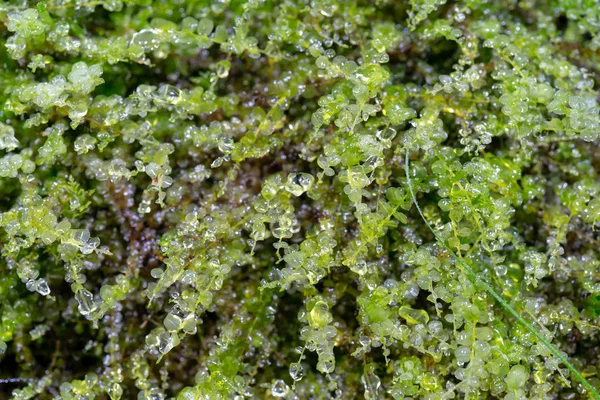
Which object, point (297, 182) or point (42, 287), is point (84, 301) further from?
point (297, 182)

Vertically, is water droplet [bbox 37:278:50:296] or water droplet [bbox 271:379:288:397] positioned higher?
water droplet [bbox 37:278:50:296]

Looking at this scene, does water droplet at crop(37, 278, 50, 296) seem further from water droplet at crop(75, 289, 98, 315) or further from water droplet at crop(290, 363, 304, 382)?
water droplet at crop(290, 363, 304, 382)

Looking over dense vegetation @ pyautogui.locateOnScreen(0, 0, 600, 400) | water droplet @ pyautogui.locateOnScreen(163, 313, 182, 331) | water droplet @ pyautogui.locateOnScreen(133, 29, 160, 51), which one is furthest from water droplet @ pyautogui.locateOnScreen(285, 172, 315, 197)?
water droplet @ pyautogui.locateOnScreen(133, 29, 160, 51)

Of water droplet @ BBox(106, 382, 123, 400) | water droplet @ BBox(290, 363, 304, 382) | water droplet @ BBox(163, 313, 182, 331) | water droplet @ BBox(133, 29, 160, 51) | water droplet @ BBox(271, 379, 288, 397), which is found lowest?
water droplet @ BBox(106, 382, 123, 400)

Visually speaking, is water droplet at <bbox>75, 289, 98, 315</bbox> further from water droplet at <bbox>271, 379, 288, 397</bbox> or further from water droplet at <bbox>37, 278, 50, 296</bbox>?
water droplet at <bbox>271, 379, 288, 397</bbox>

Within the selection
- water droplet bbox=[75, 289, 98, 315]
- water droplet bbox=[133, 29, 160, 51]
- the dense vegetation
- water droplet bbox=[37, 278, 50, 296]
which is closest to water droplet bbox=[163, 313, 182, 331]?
the dense vegetation

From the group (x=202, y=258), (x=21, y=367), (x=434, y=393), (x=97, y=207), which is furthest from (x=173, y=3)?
(x=434, y=393)

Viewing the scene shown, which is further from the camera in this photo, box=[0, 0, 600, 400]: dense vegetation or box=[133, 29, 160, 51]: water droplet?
box=[133, 29, 160, 51]: water droplet

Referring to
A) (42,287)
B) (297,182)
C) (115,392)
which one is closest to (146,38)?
(297,182)

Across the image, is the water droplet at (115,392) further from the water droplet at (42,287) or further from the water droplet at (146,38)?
the water droplet at (146,38)
